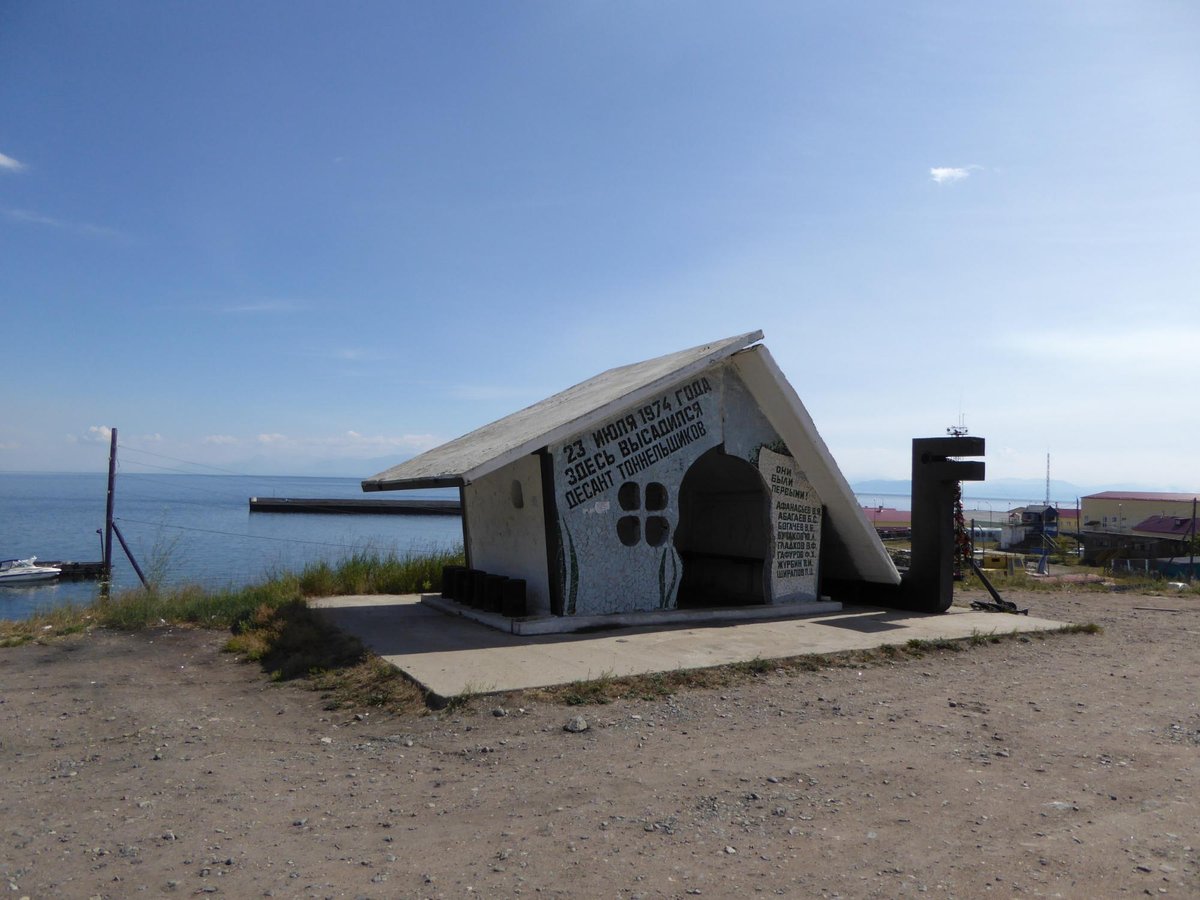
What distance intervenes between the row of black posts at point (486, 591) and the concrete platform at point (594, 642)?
1.22 feet

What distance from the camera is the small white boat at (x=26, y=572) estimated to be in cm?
3144

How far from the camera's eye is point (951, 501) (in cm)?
1234

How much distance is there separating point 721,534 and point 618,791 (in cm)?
965

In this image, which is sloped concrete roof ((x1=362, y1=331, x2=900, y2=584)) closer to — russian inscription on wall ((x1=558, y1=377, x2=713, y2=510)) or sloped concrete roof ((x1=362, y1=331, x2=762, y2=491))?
sloped concrete roof ((x1=362, y1=331, x2=762, y2=491))

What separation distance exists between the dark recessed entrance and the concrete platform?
1.67 meters

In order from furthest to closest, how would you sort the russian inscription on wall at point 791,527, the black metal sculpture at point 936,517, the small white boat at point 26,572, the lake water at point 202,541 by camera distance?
1. the small white boat at point 26,572
2. the lake water at point 202,541
3. the black metal sculpture at point 936,517
4. the russian inscription on wall at point 791,527

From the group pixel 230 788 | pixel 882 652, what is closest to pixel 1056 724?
pixel 882 652

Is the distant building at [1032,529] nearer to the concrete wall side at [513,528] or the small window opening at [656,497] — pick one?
the small window opening at [656,497]

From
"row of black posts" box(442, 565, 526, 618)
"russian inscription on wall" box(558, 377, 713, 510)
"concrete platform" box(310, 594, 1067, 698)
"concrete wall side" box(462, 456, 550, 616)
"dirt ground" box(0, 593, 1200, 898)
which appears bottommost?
"dirt ground" box(0, 593, 1200, 898)

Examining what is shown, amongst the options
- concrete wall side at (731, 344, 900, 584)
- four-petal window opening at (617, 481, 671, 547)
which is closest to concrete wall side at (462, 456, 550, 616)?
four-petal window opening at (617, 481, 671, 547)

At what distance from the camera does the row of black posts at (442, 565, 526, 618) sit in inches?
417

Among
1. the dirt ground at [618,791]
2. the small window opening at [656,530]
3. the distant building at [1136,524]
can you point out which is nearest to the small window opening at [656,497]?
the small window opening at [656,530]

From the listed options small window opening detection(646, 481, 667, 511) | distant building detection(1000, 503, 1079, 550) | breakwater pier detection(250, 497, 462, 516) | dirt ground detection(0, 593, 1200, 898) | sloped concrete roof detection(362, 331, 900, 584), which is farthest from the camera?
breakwater pier detection(250, 497, 462, 516)

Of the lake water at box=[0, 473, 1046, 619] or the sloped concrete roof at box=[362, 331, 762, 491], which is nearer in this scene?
the sloped concrete roof at box=[362, 331, 762, 491]
